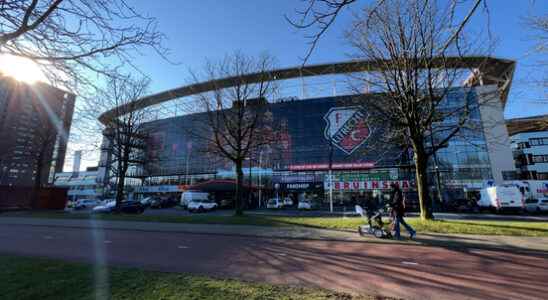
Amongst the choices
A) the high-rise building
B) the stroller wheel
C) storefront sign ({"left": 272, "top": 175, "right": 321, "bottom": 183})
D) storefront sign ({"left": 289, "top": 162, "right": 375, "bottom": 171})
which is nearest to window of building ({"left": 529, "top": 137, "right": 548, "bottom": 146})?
storefront sign ({"left": 289, "top": 162, "right": 375, "bottom": 171})

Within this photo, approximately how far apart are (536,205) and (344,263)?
36.1 metres

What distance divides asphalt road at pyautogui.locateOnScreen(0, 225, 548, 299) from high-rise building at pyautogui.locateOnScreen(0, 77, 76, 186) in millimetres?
4212

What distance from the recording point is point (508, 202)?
25.7m

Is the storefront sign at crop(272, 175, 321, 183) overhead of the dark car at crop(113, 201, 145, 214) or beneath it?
overhead

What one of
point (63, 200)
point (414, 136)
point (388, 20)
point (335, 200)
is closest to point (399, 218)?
point (414, 136)

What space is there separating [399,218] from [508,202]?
86.2ft

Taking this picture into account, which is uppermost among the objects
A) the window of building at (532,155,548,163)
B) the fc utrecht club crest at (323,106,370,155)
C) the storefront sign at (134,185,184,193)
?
the fc utrecht club crest at (323,106,370,155)

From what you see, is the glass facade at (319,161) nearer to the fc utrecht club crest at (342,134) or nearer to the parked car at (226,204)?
the fc utrecht club crest at (342,134)

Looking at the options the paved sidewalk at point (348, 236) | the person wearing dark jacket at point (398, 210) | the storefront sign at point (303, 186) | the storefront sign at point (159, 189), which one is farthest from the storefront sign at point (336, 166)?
the person wearing dark jacket at point (398, 210)

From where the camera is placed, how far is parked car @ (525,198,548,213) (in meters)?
27.5

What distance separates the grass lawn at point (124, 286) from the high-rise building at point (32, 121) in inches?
138

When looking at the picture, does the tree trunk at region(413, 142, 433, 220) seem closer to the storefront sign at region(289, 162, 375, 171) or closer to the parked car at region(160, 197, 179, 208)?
the storefront sign at region(289, 162, 375, 171)

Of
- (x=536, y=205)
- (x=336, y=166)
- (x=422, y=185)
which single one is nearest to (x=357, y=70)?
(x=422, y=185)

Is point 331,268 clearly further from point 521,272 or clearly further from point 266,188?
point 266,188
